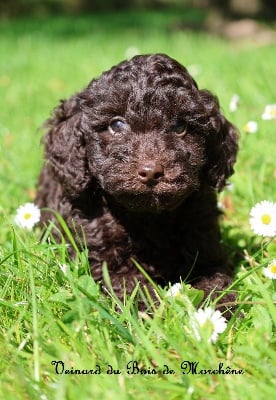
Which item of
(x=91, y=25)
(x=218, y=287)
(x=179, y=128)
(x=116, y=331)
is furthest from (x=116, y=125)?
(x=91, y=25)

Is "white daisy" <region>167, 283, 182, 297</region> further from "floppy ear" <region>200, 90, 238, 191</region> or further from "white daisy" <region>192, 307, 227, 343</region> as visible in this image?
"floppy ear" <region>200, 90, 238, 191</region>

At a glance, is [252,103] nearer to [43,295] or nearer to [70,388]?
[43,295]

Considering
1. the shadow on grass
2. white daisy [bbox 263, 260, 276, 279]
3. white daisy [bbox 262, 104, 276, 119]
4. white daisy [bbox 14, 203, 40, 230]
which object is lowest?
white daisy [bbox 263, 260, 276, 279]

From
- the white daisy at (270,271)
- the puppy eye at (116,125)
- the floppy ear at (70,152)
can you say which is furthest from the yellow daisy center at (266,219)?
the floppy ear at (70,152)

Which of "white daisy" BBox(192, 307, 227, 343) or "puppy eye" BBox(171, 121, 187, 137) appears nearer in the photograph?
"white daisy" BBox(192, 307, 227, 343)

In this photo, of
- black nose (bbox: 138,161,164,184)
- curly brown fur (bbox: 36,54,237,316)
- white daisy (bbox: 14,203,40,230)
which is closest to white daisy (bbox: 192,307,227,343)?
curly brown fur (bbox: 36,54,237,316)

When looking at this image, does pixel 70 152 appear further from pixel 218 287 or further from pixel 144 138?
pixel 218 287

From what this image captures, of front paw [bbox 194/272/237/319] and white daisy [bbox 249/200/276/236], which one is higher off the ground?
white daisy [bbox 249/200/276/236]
